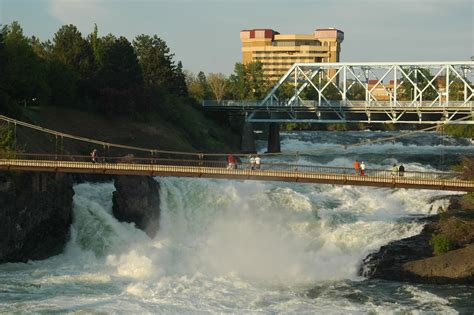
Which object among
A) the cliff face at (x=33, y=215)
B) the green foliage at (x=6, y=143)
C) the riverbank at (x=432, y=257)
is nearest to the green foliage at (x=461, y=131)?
the riverbank at (x=432, y=257)

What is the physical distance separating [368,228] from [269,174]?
340 inches

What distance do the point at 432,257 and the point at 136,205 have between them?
18867 mm

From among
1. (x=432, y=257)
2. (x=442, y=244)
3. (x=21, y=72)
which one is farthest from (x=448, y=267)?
(x=21, y=72)

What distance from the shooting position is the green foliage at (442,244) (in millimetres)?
39594

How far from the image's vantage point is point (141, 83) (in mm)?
80125

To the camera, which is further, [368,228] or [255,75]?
[255,75]

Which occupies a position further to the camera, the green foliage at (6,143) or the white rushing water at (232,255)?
the green foliage at (6,143)

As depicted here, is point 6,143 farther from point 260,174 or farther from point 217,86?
point 217,86

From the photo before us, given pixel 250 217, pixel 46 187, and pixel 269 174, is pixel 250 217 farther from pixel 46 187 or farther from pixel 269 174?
pixel 46 187

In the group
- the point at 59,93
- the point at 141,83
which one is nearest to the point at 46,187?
the point at 59,93

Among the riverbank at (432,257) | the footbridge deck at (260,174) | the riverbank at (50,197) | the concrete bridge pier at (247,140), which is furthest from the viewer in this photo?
the concrete bridge pier at (247,140)

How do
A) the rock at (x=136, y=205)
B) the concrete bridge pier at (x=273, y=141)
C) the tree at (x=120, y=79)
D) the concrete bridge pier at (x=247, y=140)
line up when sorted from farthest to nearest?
the concrete bridge pier at (x=273, y=141) → the concrete bridge pier at (x=247, y=140) → the tree at (x=120, y=79) → the rock at (x=136, y=205)

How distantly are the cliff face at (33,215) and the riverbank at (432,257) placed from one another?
17780 millimetres

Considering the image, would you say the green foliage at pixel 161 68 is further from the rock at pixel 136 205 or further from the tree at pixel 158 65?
the rock at pixel 136 205
